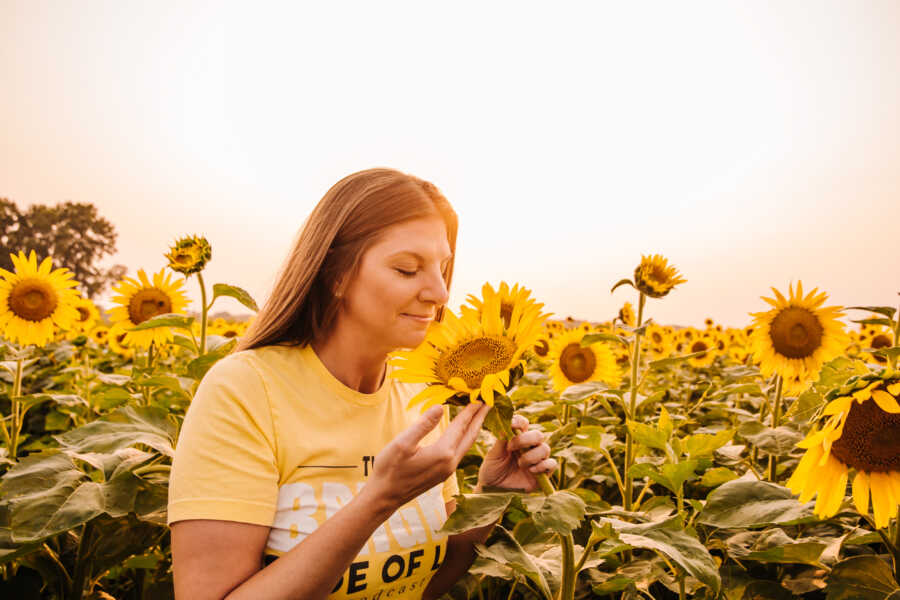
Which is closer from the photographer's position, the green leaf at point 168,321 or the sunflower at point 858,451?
the sunflower at point 858,451

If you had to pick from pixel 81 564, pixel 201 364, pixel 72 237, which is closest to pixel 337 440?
pixel 201 364

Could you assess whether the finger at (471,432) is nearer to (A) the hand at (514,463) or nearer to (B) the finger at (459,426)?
(B) the finger at (459,426)

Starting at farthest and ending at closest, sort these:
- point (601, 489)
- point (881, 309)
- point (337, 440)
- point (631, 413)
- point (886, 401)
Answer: point (601, 489) < point (631, 413) < point (881, 309) < point (337, 440) < point (886, 401)

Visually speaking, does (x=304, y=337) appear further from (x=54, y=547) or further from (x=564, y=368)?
(x=564, y=368)

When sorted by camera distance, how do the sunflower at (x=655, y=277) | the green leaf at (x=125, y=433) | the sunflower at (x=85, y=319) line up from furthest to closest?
the sunflower at (x=85, y=319) < the sunflower at (x=655, y=277) < the green leaf at (x=125, y=433)

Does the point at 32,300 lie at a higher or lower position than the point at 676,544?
higher

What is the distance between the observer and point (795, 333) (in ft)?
10.4

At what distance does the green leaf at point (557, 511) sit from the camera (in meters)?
1.33

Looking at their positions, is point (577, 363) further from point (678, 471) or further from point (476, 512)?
point (476, 512)

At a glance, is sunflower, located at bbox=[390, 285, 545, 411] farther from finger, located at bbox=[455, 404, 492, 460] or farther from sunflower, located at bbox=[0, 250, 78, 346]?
sunflower, located at bbox=[0, 250, 78, 346]

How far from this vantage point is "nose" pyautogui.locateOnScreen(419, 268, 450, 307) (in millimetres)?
1739

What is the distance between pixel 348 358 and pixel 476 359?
0.62 metres

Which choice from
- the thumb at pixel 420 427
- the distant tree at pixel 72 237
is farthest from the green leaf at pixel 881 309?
the distant tree at pixel 72 237

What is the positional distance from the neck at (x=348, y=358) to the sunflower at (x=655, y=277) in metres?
2.08
